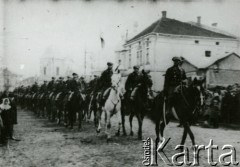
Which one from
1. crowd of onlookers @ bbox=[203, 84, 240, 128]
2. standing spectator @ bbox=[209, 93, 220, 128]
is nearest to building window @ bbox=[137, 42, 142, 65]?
crowd of onlookers @ bbox=[203, 84, 240, 128]

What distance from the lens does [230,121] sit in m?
12.0

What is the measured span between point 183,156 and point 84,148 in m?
2.35

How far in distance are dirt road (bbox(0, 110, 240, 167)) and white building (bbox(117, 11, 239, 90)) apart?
2555 millimetres

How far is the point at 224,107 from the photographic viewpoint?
1191 cm

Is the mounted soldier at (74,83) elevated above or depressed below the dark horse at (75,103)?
above

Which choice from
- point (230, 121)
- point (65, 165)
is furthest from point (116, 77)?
point (230, 121)

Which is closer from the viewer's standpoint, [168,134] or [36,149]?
[36,149]

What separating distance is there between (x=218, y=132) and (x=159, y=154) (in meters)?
3.99

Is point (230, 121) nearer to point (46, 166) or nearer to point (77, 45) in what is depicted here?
point (77, 45)

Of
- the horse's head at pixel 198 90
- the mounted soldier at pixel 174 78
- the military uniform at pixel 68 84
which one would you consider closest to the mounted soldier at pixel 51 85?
the military uniform at pixel 68 84

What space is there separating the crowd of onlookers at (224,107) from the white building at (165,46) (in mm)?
1823

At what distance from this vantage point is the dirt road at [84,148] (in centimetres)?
682

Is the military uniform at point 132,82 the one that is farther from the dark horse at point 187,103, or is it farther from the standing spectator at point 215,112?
the standing spectator at point 215,112

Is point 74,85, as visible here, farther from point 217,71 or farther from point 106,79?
point 217,71
